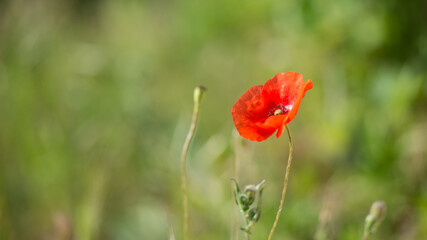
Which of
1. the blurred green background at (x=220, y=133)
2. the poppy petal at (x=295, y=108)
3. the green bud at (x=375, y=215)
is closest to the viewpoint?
the poppy petal at (x=295, y=108)

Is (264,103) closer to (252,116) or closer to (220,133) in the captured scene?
(252,116)

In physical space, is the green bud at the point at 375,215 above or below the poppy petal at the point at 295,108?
below

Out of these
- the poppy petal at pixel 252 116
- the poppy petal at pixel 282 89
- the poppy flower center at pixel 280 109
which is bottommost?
the poppy petal at pixel 252 116

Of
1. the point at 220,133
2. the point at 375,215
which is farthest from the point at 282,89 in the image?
the point at 220,133

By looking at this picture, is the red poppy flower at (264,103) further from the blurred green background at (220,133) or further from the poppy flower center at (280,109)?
the blurred green background at (220,133)

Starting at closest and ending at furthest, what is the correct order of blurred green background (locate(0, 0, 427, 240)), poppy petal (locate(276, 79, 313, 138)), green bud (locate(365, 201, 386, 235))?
poppy petal (locate(276, 79, 313, 138)) < green bud (locate(365, 201, 386, 235)) < blurred green background (locate(0, 0, 427, 240))

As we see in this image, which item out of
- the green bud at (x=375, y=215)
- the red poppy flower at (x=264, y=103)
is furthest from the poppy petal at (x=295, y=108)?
the green bud at (x=375, y=215)

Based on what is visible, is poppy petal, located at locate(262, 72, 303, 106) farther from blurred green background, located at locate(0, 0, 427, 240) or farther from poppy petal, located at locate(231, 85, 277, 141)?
blurred green background, located at locate(0, 0, 427, 240)


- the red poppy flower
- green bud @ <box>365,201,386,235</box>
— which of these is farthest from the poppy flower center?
green bud @ <box>365,201,386,235</box>
